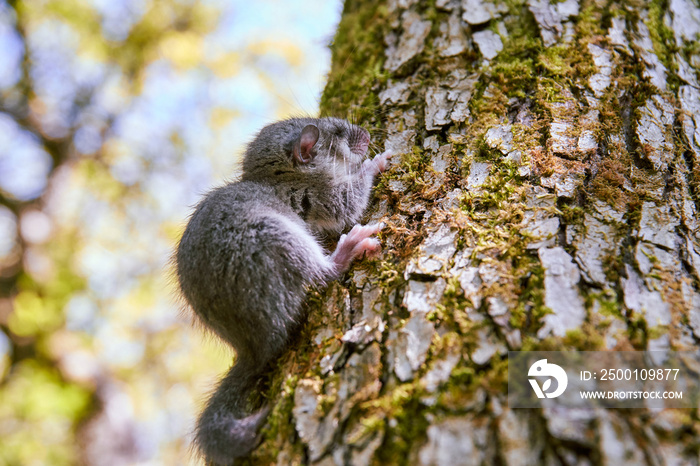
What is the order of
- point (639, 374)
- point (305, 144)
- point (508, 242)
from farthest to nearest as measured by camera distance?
point (305, 144)
point (508, 242)
point (639, 374)

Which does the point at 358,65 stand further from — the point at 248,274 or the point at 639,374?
the point at 639,374

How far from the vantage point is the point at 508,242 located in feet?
6.83

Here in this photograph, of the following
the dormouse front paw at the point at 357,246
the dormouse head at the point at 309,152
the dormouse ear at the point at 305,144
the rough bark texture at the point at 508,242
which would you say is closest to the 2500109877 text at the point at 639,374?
the rough bark texture at the point at 508,242

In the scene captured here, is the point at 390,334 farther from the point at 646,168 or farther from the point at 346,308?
the point at 646,168

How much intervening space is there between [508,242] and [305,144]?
190 centimetres

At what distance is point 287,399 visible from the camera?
79.9 inches

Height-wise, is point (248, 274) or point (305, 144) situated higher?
point (305, 144)

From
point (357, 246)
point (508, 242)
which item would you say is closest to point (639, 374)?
point (508, 242)

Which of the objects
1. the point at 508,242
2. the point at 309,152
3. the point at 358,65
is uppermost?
the point at 358,65

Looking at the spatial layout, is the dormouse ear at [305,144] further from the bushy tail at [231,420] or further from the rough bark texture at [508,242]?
the bushy tail at [231,420]

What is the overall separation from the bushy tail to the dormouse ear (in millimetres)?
1609

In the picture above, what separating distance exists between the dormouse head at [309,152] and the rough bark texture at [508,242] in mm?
220

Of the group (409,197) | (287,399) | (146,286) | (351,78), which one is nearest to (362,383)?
(287,399)

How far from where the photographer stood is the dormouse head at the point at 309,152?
348cm
